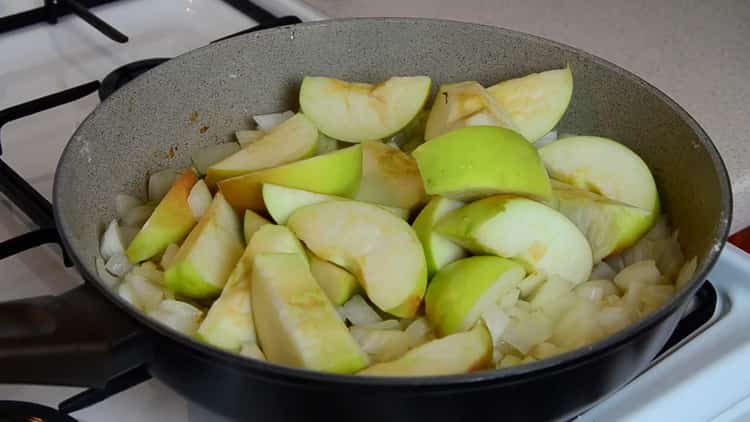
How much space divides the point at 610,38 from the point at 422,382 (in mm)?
707

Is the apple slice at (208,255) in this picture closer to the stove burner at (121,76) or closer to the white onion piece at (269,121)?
the white onion piece at (269,121)

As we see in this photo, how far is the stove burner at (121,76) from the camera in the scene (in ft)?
2.75

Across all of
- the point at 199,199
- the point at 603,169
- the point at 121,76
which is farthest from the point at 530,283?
the point at 121,76

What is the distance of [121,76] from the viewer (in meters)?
0.85

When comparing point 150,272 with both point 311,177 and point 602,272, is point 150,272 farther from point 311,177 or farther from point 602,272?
point 602,272

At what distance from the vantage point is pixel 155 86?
713 mm

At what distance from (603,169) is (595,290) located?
0.12 m

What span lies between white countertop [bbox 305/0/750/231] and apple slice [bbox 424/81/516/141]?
272 millimetres

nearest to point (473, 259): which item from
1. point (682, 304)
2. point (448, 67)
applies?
point (682, 304)

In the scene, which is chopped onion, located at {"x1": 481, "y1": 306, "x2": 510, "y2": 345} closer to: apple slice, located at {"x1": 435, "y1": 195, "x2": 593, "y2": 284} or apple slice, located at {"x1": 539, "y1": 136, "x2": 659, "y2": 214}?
apple slice, located at {"x1": 435, "y1": 195, "x2": 593, "y2": 284}

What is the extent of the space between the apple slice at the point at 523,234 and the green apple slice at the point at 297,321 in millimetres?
108

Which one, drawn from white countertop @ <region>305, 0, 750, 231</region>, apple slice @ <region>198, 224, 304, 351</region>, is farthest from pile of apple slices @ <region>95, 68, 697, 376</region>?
white countertop @ <region>305, 0, 750, 231</region>

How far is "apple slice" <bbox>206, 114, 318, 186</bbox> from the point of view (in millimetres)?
694

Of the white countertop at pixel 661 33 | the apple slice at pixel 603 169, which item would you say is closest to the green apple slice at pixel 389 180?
the apple slice at pixel 603 169
